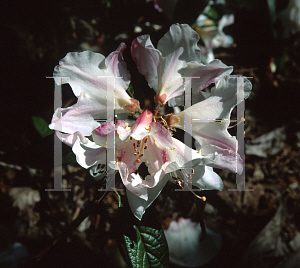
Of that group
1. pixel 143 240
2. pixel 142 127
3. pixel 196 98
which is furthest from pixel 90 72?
pixel 143 240

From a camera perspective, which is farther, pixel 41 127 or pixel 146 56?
pixel 41 127

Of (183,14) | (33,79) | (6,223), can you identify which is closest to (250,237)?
(183,14)

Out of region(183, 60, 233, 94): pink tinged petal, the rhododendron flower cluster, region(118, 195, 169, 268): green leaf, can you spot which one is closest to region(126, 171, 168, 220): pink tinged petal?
the rhododendron flower cluster

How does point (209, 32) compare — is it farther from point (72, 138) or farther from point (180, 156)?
point (72, 138)

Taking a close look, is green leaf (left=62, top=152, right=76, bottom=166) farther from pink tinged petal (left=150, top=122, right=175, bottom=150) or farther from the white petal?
the white petal

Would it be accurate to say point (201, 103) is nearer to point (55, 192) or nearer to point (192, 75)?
point (192, 75)

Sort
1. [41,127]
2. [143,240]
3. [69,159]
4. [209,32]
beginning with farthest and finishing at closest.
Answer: [209,32] < [41,127] < [143,240] < [69,159]

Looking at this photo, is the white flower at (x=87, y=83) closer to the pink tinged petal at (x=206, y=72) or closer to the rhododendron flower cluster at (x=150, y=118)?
the rhododendron flower cluster at (x=150, y=118)

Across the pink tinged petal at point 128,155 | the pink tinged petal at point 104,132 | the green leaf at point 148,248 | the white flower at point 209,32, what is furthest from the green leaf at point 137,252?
the white flower at point 209,32
